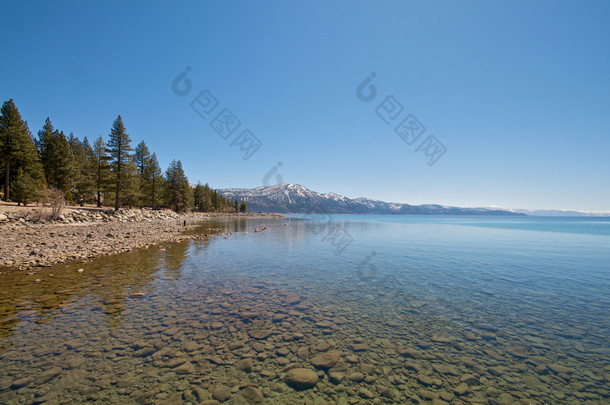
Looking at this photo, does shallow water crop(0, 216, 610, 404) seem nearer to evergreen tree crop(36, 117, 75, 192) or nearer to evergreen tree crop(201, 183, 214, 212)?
evergreen tree crop(36, 117, 75, 192)

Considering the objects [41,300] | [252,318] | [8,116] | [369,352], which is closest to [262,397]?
[369,352]

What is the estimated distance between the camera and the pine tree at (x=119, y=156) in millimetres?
48188

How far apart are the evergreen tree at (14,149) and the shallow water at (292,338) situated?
46.3 metres

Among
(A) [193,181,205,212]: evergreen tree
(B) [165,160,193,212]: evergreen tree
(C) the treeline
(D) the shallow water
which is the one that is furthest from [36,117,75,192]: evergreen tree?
(A) [193,181,205,212]: evergreen tree

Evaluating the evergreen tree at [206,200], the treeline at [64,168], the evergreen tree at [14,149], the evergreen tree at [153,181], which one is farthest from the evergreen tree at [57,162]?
the evergreen tree at [206,200]

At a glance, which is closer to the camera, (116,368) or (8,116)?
(116,368)

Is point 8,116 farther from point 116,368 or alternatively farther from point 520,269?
point 520,269

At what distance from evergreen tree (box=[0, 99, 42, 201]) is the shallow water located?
4627 centimetres

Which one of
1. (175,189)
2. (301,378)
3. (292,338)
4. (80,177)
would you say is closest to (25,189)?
(80,177)

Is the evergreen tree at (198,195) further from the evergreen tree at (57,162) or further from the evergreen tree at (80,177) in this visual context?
the evergreen tree at (57,162)

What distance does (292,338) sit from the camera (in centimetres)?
705

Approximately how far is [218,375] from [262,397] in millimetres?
1192

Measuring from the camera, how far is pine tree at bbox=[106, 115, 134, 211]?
48.2m

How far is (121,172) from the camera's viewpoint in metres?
48.4
